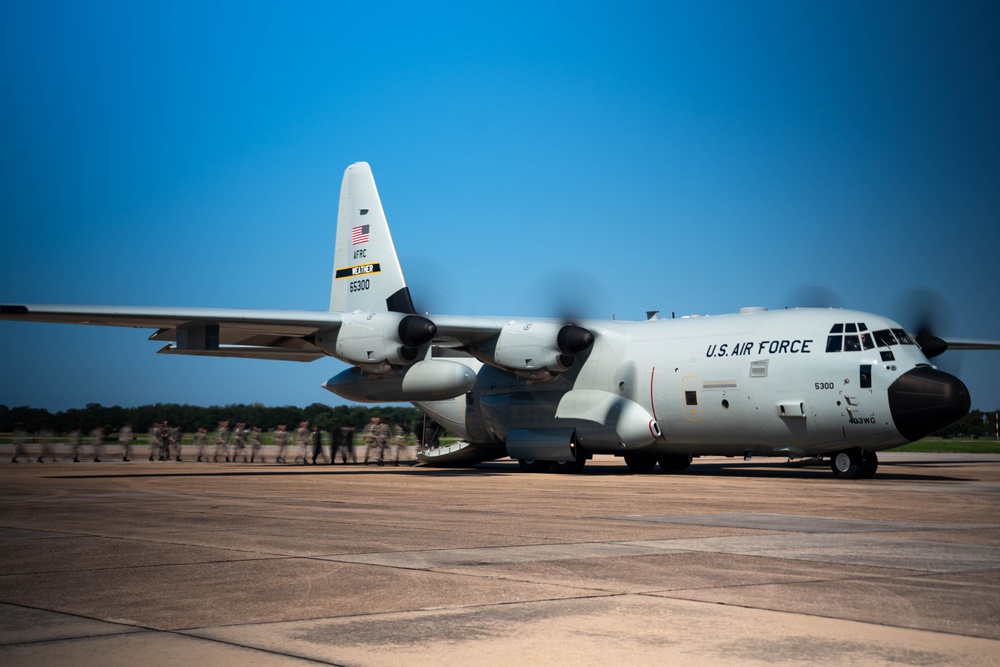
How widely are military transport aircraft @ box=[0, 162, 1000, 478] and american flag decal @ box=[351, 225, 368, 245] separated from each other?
59 mm

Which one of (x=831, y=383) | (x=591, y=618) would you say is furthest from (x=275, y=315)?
(x=591, y=618)

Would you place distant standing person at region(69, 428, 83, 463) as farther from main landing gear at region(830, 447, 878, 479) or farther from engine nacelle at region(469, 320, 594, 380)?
main landing gear at region(830, 447, 878, 479)

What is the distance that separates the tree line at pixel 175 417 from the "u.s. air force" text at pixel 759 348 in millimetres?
16955

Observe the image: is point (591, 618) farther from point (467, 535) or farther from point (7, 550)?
point (7, 550)

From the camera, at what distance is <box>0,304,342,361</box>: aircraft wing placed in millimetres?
21781

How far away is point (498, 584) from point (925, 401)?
16.1m

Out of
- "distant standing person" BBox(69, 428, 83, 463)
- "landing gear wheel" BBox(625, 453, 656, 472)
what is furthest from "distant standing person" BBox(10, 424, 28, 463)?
"landing gear wheel" BBox(625, 453, 656, 472)

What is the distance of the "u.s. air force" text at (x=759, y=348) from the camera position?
2219 cm

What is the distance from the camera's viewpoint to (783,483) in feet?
67.6

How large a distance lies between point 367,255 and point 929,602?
23.1 m

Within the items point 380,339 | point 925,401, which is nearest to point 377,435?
point 380,339

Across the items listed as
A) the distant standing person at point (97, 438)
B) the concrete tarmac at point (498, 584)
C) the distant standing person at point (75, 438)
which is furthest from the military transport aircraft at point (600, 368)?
the distant standing person at point (75, 438)

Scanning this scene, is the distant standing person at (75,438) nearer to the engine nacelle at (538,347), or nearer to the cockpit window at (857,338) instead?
the engine nacelle at (538,347)

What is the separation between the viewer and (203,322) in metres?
23.1
